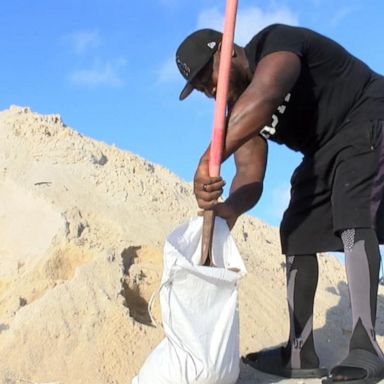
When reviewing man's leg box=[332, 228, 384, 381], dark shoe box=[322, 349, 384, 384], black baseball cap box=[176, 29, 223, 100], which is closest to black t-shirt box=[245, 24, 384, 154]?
black baseball cap box=[176, 29, 223, 100]

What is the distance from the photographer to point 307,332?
3988 mm

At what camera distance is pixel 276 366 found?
401 centimetres

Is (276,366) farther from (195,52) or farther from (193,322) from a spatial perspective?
(195,52)

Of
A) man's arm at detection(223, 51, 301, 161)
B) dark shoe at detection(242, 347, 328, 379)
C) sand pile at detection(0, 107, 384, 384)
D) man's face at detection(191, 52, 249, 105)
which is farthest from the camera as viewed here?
sand pile at detection(0, 107, 384, 384)

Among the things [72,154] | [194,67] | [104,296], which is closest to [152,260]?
[104,296]

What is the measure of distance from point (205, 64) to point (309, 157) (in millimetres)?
788

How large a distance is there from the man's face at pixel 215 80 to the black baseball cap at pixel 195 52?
35 mm

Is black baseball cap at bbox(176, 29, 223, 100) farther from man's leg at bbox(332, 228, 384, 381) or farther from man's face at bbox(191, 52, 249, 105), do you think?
man's leg at bbox(332, 228, 384, 381)

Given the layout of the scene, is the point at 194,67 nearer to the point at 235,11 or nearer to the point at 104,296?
the point at 235,11

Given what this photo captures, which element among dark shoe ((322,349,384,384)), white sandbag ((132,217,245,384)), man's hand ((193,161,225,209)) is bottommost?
dark shoe ((322,349,384,384))

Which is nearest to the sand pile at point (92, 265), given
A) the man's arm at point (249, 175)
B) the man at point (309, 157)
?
the man at point (309, 157)

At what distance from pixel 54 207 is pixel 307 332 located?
90.8 inches

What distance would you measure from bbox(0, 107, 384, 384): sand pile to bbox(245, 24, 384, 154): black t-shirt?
1.33 m

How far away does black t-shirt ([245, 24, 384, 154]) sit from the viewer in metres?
3.66
